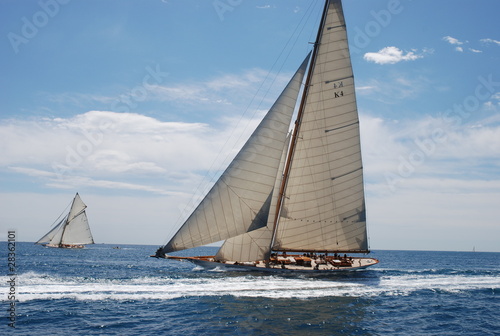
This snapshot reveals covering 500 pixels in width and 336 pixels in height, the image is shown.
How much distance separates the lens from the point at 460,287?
38.8 meters

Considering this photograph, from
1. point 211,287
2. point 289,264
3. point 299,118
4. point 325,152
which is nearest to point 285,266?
point 289,264

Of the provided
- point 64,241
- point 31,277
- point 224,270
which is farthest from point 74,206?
point 224,270

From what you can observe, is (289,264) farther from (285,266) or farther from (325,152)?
(325,152)

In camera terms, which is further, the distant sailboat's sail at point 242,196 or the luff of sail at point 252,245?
the luff of sail at point 252,245

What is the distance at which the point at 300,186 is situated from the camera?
124ft

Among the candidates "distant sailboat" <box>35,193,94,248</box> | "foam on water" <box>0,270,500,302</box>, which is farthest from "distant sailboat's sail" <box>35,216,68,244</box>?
"foam on water" <box>0,270,500,302</box>

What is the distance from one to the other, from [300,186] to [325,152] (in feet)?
12.9

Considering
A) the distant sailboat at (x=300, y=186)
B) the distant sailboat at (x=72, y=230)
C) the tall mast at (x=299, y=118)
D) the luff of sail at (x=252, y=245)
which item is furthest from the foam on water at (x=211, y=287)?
the distant sailboat at (x=72, y=230)

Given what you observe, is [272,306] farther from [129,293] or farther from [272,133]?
[272,133]

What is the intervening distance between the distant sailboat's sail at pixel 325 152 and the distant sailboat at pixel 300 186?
9 cm

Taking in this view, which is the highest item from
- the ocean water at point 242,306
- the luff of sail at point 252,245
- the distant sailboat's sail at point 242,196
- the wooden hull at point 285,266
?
the distant sailboat's sail at point 242,196

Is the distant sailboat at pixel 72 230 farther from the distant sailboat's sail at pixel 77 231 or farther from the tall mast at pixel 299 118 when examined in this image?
the tall mast at pixel 299 118

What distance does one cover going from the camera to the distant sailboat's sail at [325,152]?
122 feet

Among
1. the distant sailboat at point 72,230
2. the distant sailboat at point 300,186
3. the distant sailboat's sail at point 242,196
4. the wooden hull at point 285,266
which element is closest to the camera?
the distant sailboat's sail at point 242,196
